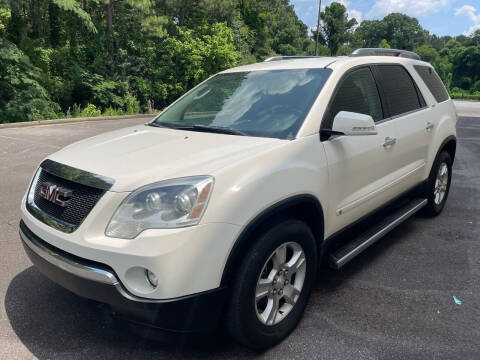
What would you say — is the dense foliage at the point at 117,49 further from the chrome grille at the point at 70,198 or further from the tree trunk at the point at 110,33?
the chrome grille at the point at 70,198

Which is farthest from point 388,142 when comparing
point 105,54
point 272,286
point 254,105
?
point 105,54

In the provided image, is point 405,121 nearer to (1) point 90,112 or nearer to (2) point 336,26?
(1) point 90,112

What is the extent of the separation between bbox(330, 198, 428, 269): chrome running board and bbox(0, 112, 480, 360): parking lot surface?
35cm

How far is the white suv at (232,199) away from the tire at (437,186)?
103 cm

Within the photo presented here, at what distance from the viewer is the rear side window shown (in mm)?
4547

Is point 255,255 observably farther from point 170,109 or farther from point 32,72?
point 32,72

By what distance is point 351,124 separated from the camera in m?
2.70

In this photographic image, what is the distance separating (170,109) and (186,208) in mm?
1990

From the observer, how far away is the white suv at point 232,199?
2.03 m

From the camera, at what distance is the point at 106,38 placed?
2244 cm

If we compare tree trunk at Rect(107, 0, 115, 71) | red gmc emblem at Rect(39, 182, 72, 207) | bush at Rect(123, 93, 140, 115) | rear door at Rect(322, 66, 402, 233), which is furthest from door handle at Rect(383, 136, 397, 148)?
tree trunk at Rect(107, 0, 115, 71)

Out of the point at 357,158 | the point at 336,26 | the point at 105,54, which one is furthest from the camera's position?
the point at 336,26

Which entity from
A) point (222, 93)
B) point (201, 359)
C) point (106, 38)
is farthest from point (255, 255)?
point (106, 38)

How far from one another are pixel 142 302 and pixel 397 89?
124 inches
